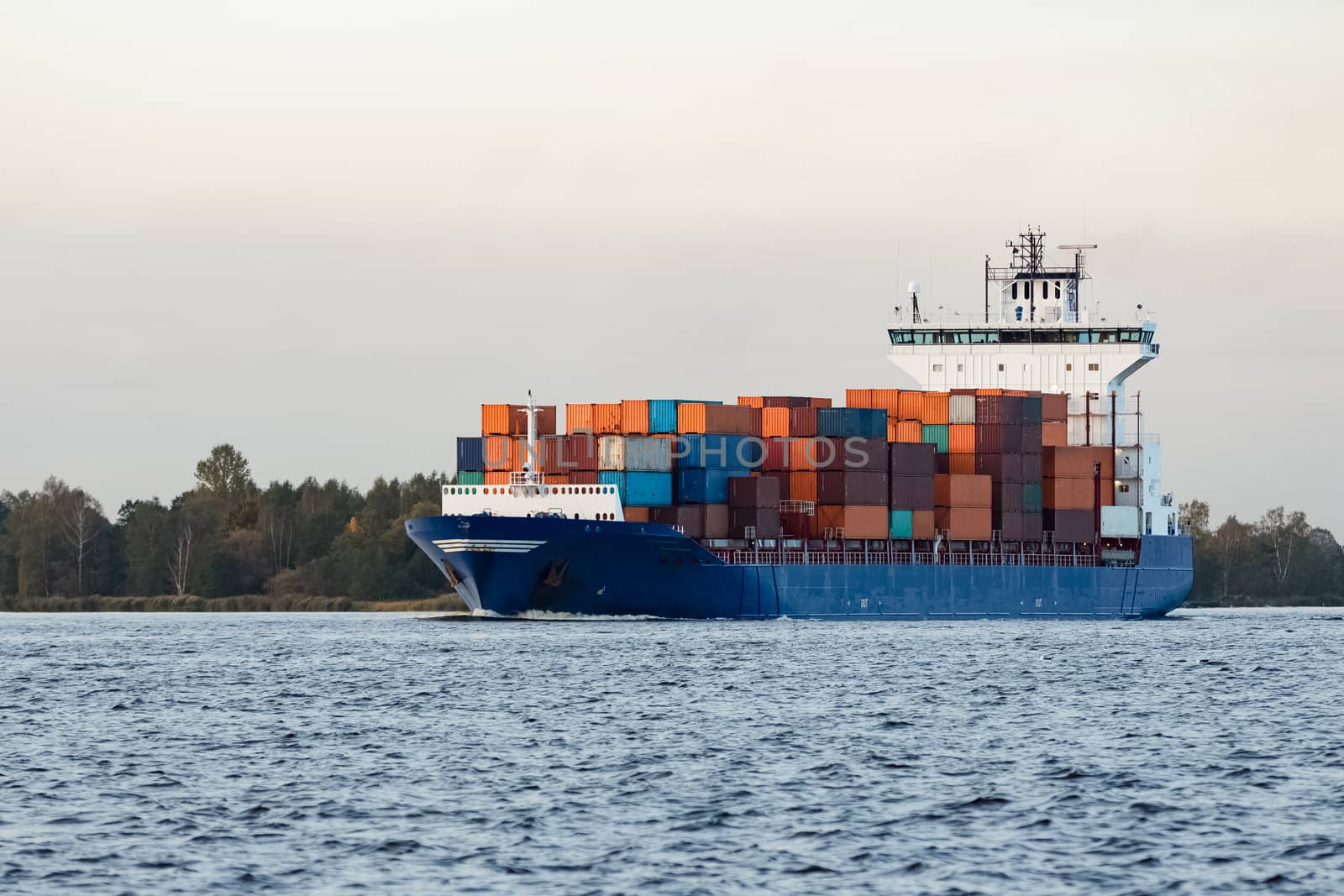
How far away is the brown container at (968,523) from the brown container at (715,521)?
10421mm

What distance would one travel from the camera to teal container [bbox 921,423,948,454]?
247 feet

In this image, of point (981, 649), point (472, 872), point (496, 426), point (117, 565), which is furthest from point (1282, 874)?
point (117, 565)

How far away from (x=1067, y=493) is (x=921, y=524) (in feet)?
29.2

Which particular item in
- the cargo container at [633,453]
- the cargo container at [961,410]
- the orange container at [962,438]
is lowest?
the cargo container at [633,453]

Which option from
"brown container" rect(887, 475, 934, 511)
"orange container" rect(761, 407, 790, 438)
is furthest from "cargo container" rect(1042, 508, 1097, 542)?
"orange container" rect(761, 407, 790, 438)

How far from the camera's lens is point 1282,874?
19.7 m

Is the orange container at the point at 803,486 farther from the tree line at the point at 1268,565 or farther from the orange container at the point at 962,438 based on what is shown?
the tree line at the point at 1268,565

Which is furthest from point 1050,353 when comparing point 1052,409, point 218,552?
point 218,552

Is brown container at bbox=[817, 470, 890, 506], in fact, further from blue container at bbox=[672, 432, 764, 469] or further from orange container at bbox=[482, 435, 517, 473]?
orange container at bbox=[482, 435, 517, 473]

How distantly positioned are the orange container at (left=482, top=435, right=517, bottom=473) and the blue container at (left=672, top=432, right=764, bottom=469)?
5.92 metres

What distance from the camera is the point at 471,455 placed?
69.9m

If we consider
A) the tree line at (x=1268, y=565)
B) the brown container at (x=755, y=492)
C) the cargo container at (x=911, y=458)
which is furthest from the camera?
the tree line at (x=1268, y=565)

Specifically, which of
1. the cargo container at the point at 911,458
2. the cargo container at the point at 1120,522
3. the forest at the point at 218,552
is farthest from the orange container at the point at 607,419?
the forest at the point at 218,552

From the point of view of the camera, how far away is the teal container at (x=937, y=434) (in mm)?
75375
